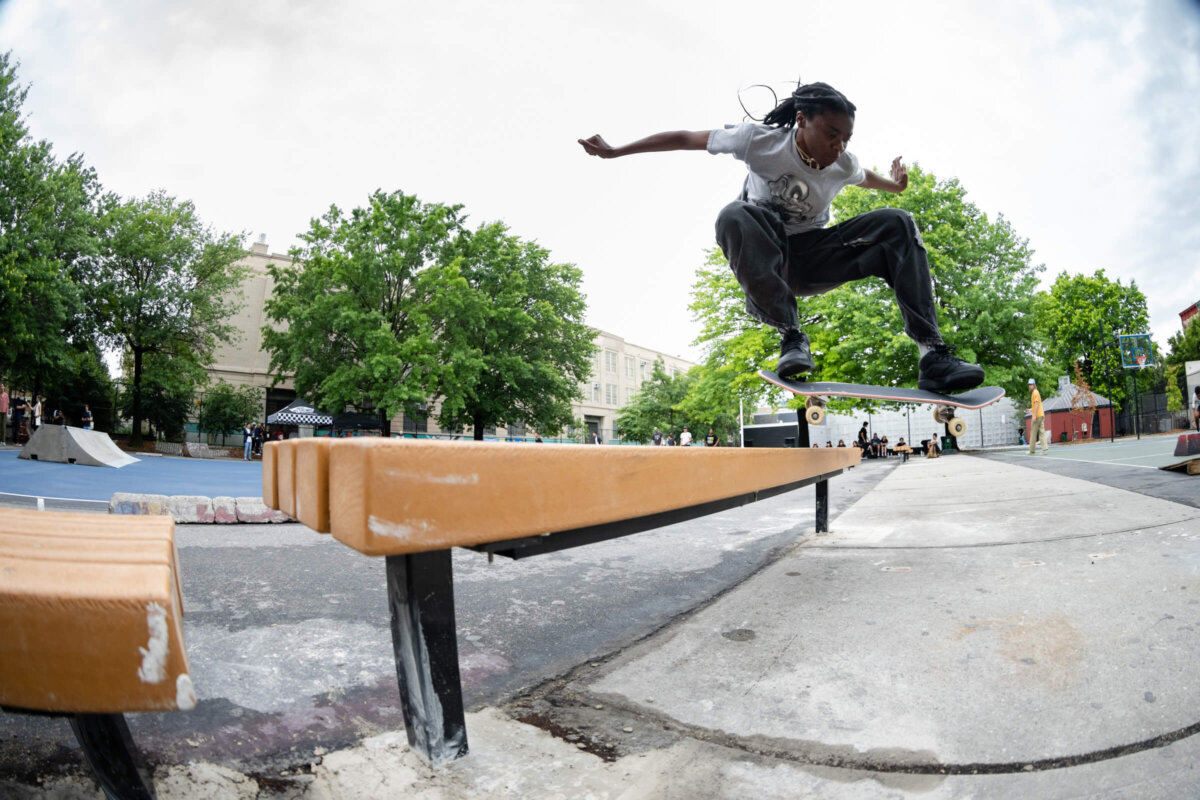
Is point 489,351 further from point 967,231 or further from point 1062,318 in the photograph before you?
point 1062,318

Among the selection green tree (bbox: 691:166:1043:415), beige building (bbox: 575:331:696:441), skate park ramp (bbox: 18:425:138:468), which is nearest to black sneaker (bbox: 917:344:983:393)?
green tree (bbox: 691:166:1043:415)

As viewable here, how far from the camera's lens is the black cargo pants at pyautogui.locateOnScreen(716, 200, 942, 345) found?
2.75 m

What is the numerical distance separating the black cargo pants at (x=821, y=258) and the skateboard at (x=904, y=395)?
0.30m

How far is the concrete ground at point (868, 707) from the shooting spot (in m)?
0.90

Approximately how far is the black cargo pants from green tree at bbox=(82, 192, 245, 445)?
29239 mm

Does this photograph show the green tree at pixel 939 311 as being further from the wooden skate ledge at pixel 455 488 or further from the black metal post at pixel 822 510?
the wooden skate ledge at pixel 455 488

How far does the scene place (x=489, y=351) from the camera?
87.0 feet

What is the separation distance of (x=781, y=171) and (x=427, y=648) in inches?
103

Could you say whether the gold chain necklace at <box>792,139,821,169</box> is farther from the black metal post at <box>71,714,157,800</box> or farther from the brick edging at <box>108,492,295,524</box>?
the brick edging at <box>108,492,295,524</box>

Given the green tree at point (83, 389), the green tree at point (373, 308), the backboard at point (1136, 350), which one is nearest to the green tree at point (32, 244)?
the green tree at point (83, 389)

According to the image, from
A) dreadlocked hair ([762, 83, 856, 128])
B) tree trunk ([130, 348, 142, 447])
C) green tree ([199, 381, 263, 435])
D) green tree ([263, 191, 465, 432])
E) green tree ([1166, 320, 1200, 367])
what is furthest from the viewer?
green tree ([1166, 320, 1200, 367])

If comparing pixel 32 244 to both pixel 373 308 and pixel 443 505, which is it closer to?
pixel 373 308

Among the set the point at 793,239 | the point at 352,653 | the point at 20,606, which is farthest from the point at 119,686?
the point at 793,239

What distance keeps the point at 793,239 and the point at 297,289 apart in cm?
2554
